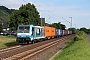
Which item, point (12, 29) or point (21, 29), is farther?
point (12, 29)

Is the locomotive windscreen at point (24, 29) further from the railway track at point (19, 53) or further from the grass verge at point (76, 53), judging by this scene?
the grass verge at point (76, 53)

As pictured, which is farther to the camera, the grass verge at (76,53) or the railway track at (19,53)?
the railway track at (19,53)

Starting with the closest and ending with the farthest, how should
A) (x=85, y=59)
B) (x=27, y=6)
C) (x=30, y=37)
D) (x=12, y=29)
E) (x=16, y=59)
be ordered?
(x=85, y=59), (x=16, y=59), (x=30, y=37), (x=12, y=29), (x=27, y=6)

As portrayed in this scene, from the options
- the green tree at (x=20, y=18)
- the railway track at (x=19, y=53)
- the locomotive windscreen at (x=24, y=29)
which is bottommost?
the railway track at (x=19, y=53)

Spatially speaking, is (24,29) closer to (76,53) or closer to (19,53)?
(19,53)

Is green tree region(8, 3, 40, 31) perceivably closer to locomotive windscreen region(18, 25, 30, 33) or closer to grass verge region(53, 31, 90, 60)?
locomotive windscreen region(18, 25, 30, 33)

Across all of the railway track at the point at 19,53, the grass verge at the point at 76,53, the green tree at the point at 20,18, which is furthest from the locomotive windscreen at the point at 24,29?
the green tree at the point at 20,18

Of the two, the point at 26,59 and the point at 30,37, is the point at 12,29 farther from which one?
the point at 26,59

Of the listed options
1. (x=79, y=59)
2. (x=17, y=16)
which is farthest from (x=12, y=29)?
(x=79, y=59)

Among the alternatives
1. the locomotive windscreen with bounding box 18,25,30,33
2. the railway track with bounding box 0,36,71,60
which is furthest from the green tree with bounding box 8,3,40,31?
the railway track with bounding box 0,36,71,60

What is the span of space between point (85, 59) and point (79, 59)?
0.94ft

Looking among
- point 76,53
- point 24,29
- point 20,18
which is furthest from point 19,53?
point 20,18

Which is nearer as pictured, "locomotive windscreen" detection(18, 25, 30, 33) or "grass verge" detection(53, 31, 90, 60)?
"grass verge" detection(53, 31, 90, 60)

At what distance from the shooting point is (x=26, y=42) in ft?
127
